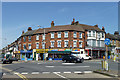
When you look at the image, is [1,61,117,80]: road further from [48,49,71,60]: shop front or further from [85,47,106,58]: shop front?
[85,47,106,58]: shop front

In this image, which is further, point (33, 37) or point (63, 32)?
point (33, 37)

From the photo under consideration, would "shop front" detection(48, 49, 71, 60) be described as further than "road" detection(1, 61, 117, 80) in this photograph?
Yes

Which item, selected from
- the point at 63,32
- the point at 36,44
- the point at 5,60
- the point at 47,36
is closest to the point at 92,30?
the point at 63,32

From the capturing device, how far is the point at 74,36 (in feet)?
149

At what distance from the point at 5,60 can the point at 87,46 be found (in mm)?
24560

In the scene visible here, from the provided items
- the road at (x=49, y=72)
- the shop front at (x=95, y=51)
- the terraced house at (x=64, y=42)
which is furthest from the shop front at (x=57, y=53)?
the road at (x=49, y=72)

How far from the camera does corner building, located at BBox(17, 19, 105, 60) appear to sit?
148ft

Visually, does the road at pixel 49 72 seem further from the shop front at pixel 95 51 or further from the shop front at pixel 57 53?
the shop front at pixel 95 51

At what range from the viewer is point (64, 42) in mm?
45438

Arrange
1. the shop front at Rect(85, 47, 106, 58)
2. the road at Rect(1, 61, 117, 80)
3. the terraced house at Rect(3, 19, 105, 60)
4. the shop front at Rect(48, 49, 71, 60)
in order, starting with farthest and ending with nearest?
the shop front at Rect(85, 47, 106, 58), the shop front at Rect(48, 49, 71, 60), the terraced house at Rect(3, 19, 105, 60), the road at Rect(1, 61, 117, 80)

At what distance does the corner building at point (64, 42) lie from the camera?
148 ft

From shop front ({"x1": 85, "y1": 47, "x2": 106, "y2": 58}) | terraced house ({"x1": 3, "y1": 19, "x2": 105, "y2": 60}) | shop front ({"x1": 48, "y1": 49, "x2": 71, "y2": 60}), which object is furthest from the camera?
shop front ({"x1": 85, "y1": 47, "x2": 106, "y2": 58})

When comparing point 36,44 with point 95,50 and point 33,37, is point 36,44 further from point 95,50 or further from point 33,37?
point 95,50

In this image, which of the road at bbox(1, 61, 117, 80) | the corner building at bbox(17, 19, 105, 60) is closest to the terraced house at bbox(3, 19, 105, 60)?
the corner building at bbox(17, 19, 105, 60)
